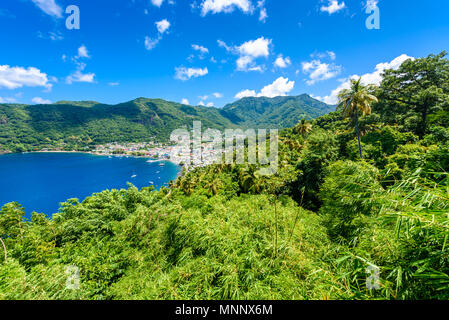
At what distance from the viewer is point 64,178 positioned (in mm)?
51500

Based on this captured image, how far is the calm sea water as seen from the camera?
37812 millimetres

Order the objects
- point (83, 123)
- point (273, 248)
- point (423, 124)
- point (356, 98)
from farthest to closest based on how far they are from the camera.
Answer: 1. point (83, 123)
2. point (423, 124)
3. point (356, 98)
4. point (273, 248)

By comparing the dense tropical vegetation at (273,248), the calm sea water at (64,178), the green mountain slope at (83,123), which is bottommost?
the calm sea water at (64,178)

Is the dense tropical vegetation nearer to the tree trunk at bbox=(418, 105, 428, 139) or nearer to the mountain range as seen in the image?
the tree trunk at bbox=(418, 105, 428, 139)

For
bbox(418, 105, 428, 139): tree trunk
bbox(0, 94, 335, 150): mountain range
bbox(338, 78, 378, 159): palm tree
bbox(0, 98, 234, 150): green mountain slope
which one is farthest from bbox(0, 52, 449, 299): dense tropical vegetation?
bbox(0, 98, 234, 150): green mountain slope

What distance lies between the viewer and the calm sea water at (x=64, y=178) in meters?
37.8

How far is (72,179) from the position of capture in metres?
50.5

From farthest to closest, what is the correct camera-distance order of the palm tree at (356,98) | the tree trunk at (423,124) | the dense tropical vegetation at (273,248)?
the tree trunk at (423,124), the palm tree at (356,98), the dense tropical vegetation at (273,248)

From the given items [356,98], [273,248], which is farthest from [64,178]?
[356,98]

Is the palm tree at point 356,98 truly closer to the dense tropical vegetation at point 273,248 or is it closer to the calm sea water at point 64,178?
the dense tropical vegetation at point 273,248

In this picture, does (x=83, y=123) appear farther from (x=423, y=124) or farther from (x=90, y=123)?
(x=423, y=124)

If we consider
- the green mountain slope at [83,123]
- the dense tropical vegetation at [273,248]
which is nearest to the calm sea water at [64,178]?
the dense tropical vegetation at [273,248]
